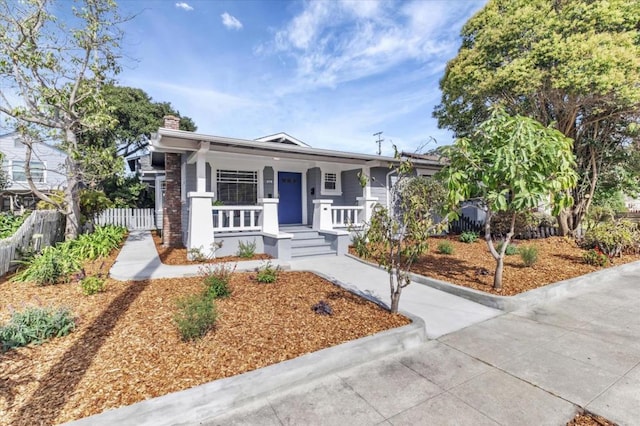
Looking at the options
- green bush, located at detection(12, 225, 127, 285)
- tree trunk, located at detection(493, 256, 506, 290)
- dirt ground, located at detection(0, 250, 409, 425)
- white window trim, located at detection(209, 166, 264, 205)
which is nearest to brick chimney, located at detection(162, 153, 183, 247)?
white window trim, located at detection(209, 166, 264, 205)

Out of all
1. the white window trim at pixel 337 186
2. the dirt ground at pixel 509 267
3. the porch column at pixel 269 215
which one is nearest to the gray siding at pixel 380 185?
the white window trim at pixel 337 186

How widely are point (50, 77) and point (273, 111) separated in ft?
31.2

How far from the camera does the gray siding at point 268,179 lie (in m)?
10.8

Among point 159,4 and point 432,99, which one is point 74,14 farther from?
point 432,99

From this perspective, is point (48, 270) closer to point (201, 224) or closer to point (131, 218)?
point (201, 224)

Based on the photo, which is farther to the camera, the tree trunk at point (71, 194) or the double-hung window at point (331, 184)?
the double-hung window at point (331, 184)

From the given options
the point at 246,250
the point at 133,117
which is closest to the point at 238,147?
the point at 246,250

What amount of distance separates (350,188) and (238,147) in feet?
17.3

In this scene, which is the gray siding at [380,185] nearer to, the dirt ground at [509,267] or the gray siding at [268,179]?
the dirt ground at [509,267]

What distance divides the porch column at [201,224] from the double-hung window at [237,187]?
2.56 m

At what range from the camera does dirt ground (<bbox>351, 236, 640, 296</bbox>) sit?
227 inches

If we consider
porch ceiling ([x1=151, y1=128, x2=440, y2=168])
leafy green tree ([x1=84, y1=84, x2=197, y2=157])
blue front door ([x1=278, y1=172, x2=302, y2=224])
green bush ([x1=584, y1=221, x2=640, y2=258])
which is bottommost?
green bush ([x1=584, y1=221, x2=640, y2=258])

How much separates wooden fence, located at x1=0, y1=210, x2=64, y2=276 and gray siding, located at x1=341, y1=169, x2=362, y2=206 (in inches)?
361

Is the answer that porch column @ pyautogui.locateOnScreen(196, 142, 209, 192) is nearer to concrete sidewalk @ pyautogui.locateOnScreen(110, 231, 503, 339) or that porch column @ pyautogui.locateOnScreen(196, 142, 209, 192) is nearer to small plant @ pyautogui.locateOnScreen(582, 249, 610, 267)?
concrete sidewalk @ pyautogui.locateOnScreen(110, 231, 503, 339)
